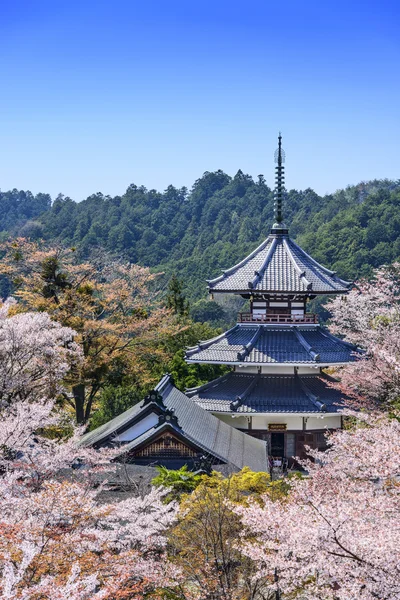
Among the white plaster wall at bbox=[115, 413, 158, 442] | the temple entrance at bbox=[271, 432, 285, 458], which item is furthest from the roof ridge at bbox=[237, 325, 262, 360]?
the white plaster wall at bbox=[115, 413, 158, 442]

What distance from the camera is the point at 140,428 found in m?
18.8

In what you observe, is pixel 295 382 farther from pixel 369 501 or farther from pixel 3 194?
pixel 3 194

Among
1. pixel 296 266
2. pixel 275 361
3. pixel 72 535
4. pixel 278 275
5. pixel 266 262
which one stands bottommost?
pixel 72 535

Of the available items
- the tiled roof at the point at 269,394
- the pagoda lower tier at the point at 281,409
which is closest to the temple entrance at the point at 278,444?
the pagoda lower tier at the point at 281,409

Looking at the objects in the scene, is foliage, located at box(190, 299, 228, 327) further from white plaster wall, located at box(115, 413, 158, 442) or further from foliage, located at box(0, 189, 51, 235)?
foliage, located at box(0, 189, 51, 235)

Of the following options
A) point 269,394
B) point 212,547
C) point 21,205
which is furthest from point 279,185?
point 21,205

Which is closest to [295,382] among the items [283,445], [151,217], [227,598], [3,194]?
[283,445]

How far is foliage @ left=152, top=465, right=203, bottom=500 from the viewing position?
51.4 ft

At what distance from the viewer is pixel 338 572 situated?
31.3ft

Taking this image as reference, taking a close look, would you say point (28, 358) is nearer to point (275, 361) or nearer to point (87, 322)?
point (275, 361)

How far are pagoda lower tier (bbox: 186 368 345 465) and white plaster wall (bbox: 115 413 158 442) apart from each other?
277 inches

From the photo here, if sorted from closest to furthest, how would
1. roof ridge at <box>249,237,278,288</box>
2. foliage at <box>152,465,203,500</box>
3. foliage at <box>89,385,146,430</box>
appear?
foliage at <box>152,465,203,500</box>
roof ridge at <box>249,237,278,288</box>
foliage at <box>89,385,146,430</box>

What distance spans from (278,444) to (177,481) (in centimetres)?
1107

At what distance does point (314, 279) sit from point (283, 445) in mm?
6005
